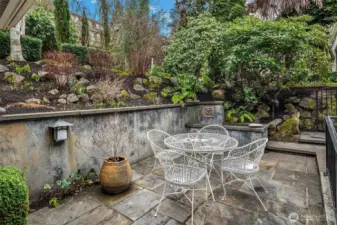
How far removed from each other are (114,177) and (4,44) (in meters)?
5.33

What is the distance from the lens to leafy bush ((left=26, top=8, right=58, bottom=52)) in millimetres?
6419

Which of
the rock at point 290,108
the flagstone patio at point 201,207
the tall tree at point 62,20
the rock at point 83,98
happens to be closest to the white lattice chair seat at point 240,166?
the flagstone patio at point 201,207

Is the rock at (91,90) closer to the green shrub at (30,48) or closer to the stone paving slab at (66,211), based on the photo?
the stone paving slab at (66,211)

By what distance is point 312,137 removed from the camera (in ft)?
15.3

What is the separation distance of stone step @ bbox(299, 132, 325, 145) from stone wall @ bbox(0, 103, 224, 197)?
3955 millimetres

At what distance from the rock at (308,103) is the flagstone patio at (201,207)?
3.52m

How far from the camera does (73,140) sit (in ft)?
9.26

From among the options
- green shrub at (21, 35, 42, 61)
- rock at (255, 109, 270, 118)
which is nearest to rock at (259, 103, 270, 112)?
rock at (255, 109, 270, 118)

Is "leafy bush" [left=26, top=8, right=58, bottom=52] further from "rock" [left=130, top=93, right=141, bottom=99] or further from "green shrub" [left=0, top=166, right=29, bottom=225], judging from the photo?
"green shrub" [left=0, top=166, right=29, bottom=225]

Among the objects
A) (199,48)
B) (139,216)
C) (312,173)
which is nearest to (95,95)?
(139,216)

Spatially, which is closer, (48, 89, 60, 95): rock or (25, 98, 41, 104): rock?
(25, 98, 41, 104): rock

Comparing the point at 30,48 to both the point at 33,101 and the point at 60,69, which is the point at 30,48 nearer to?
the point at 60,69

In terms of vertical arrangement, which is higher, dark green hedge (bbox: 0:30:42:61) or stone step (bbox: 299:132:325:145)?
dark green hedge (bbox: 0:30:42:61)

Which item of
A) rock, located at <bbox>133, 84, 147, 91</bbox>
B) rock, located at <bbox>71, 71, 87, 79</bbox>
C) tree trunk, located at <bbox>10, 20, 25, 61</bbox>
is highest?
tree trunk, located at <bbox>10, 20, 25, 61</bbox>
